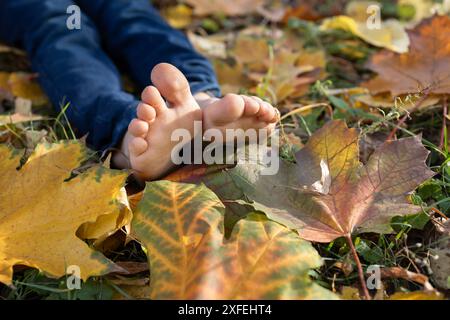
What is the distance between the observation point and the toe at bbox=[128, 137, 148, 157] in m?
0.84

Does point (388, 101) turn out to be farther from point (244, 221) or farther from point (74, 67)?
point (74, 67)

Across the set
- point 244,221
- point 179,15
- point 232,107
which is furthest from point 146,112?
point 179,15

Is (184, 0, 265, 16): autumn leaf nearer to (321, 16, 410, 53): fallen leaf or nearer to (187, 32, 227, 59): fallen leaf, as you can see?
(187, 32, 227, 59): fallen leaf

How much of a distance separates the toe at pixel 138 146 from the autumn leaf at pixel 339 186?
16cm

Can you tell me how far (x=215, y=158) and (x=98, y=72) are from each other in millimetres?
419

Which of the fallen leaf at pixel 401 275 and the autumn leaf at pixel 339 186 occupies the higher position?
the autumn leaf at pixel 339 186

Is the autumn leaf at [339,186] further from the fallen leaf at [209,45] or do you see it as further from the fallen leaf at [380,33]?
the fallen leaf at [209,45]

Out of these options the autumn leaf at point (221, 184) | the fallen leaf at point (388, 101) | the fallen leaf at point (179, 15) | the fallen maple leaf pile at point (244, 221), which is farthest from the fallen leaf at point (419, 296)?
the fallen leaf at point (179, 15)

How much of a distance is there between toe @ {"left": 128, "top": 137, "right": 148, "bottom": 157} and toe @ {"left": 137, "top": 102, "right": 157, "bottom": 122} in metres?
0.03

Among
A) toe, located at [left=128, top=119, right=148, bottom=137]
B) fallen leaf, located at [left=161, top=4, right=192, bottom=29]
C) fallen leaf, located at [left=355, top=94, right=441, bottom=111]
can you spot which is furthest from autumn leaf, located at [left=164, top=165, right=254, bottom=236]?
fallen leaf, located at [left=161, top=4, right=192, bottom=29]

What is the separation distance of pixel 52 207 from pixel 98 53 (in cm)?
60

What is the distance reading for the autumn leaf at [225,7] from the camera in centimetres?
178
